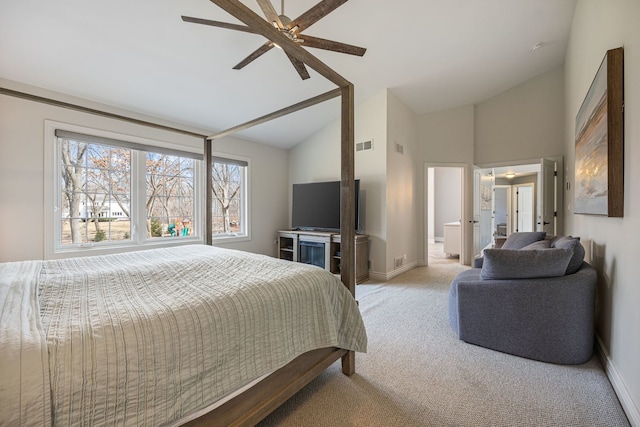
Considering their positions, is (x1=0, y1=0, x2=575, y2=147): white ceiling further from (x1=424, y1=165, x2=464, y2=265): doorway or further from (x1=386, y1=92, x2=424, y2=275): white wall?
(x1=424, y1=165, x2=464, y2=265): doorway

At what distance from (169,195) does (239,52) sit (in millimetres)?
2218

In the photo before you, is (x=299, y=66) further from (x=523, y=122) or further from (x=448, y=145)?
(x=523, y=122)

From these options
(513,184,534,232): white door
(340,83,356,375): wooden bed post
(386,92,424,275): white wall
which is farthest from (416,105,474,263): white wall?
(513,184,534,232): white door

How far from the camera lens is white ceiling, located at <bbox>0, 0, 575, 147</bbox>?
7.66 feet

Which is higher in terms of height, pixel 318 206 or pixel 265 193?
pixel 265 193

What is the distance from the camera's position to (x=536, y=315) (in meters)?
2.02

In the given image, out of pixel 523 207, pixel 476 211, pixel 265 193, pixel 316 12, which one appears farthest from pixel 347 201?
pixel 523 207

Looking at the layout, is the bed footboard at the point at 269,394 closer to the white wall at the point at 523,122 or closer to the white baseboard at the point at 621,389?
the white baseboard at the point at 621,389

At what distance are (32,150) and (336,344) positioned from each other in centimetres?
349

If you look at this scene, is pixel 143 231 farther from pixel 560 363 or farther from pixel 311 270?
pixel 560 363

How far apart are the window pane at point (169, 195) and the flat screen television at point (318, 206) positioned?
169 cm

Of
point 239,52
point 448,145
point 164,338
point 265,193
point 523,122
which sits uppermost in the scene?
point 239,52

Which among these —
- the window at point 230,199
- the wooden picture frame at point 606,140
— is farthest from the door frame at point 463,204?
the window at point 230,199

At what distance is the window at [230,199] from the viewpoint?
4.57 m
